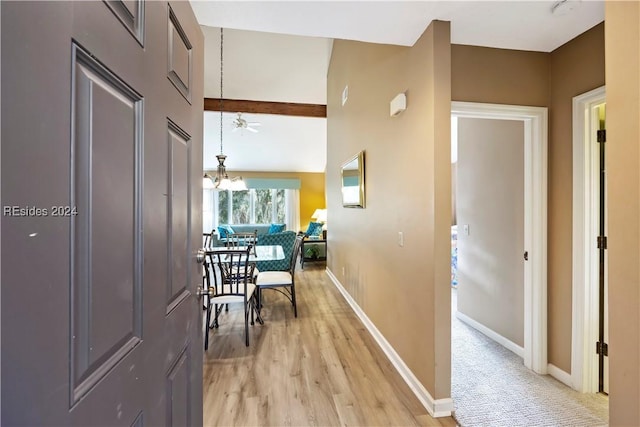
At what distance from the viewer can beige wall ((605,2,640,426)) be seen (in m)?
0.82

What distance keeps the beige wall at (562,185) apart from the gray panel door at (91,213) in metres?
2.43

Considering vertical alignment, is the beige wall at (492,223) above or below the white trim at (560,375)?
above

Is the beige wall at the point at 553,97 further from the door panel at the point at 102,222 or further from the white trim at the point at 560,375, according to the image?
the door panel at the point at 102,222

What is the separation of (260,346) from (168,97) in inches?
94.2

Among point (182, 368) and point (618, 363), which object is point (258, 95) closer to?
point (182, 368)

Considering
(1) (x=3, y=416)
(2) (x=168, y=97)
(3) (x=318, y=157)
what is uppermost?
(3) (x=318, y=157)

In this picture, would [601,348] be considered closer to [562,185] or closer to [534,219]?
[534,219]

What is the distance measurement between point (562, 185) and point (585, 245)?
432 millimetres

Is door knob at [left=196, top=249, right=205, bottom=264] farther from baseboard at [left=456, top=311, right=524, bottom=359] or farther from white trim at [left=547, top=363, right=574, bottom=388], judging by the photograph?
baseboard at [left=456, top=311, right=524, bottom=359]

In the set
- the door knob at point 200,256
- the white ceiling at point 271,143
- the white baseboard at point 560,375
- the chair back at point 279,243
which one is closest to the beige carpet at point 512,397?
the white baseboard at point 560,375

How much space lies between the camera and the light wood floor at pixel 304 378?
1772 mm

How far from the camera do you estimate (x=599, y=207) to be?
1932 millimetres

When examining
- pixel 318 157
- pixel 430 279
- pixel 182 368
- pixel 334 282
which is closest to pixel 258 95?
pixel 318 157

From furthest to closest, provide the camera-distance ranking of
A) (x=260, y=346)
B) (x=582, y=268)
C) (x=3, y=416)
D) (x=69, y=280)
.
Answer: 1. (x=260, y=346)
2. (x=582, y=268)
3. (x=69, y=280)
4. (x=3, y=416)
